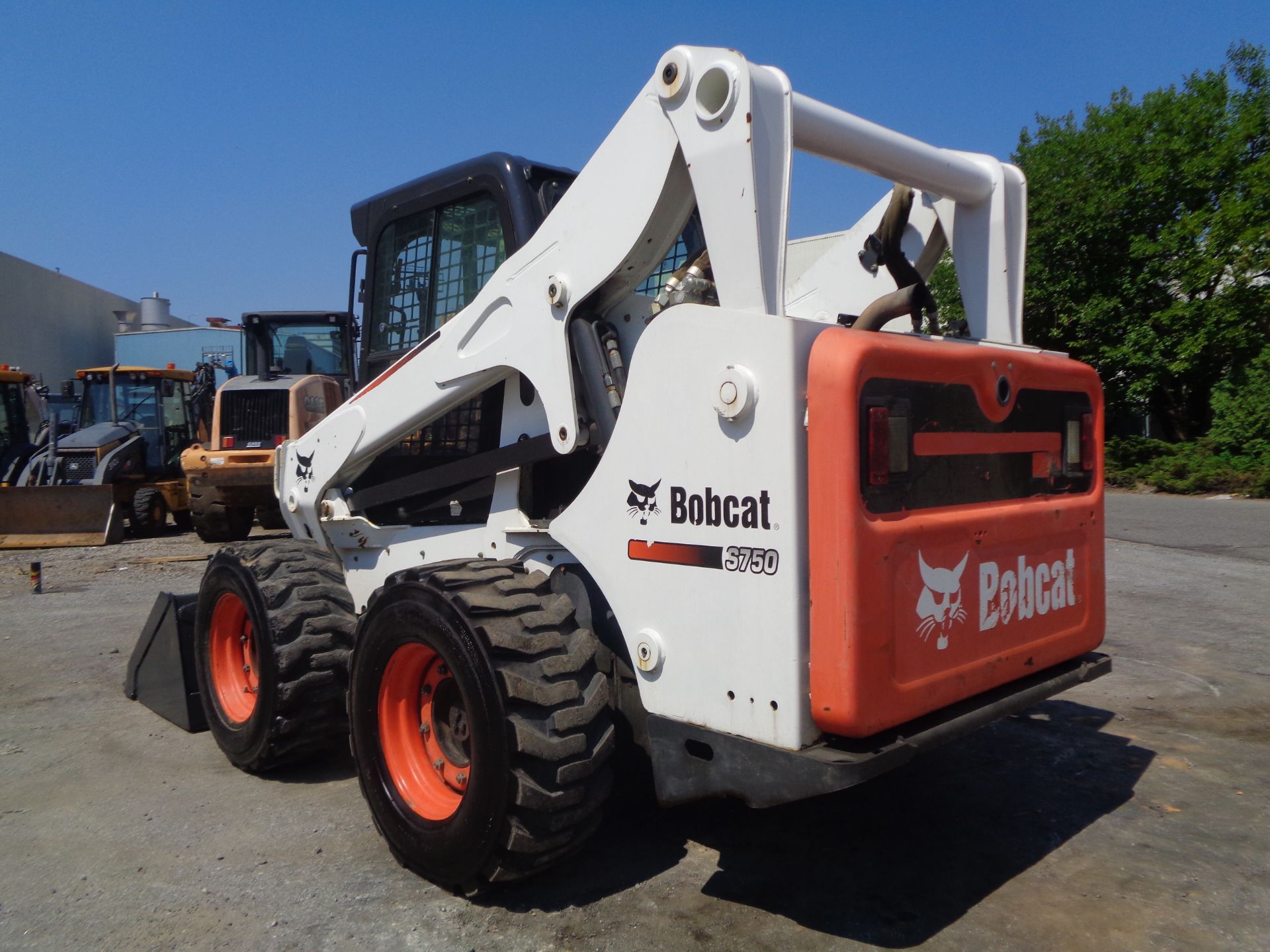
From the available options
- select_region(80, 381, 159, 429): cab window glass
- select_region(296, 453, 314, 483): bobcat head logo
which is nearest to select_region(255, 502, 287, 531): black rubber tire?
select_region(80, 381, 159, 429): cab window glass

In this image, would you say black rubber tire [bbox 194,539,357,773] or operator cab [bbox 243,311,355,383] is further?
operator cab [bbox 243,311,355,383]

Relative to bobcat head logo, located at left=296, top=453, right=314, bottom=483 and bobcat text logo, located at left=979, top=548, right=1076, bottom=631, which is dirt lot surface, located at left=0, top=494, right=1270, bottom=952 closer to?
bobcat text logo, located at left=979, top=548, right=1076, bottom=631

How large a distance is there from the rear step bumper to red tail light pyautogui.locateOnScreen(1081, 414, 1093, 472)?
913 mm

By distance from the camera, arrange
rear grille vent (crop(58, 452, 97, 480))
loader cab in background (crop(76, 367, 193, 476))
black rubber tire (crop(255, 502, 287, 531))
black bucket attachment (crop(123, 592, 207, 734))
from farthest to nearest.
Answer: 1. loader cab in background (crop(76, 367, 193, 476))
2. rear grille vent (crop(58, 452, 97, 480))
3. black rubber tire (crop(255, 502, 287, 531))
4. black bucket attachment (crop(123, 592, 207, 734))

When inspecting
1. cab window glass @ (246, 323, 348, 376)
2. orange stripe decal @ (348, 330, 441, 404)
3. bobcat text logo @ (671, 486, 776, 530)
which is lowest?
bobcat text logo @ (671, 486, 776, 530)

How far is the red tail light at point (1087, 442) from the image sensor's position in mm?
3639

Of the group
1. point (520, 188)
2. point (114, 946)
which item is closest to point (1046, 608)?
point (520, 188)

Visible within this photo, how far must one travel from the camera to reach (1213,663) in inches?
242

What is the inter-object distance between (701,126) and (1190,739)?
3860mm

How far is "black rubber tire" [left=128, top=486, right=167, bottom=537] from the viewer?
15.0m

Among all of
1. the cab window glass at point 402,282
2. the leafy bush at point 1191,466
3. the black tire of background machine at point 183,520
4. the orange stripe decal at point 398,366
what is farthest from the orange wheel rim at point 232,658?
the leafy bush at point 1191,466

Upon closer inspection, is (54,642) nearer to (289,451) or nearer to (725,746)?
(289,451)

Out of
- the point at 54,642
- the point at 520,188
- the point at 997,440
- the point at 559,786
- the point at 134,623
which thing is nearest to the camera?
the point at 559,786

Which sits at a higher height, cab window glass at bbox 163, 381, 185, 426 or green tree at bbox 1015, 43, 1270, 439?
green tree at bbox 1015, 43, 1270, 439
